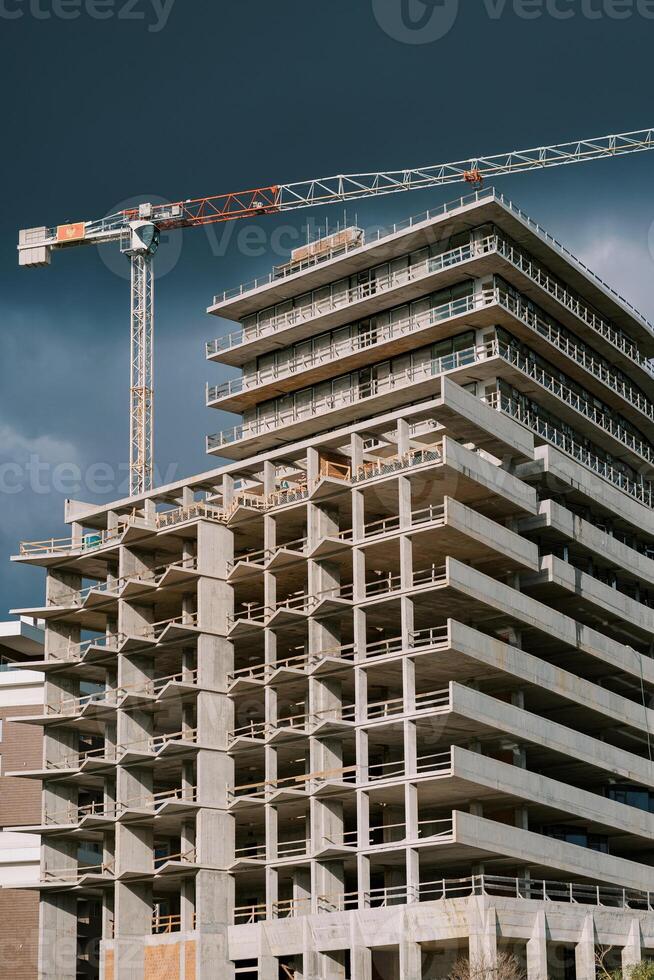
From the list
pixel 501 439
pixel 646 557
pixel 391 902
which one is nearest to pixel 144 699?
pixel 391 902

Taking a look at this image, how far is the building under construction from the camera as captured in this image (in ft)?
258

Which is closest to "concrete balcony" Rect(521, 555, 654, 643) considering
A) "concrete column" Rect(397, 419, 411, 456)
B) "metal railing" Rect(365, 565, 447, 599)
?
"metal railing" Rect(365, 565, 447, 599)

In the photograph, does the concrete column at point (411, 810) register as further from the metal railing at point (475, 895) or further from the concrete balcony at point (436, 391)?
the concrete balcony at point (436, 391)

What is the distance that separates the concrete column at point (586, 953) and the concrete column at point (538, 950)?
3366 mm

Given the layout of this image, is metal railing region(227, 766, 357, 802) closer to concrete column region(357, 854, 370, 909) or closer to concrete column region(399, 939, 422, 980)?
concrete column region(357, 854, 370, 909)

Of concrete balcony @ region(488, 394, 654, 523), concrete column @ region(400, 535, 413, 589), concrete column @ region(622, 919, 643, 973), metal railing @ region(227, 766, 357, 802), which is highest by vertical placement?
concrete balcony @ region(488, 394, 654, 523)

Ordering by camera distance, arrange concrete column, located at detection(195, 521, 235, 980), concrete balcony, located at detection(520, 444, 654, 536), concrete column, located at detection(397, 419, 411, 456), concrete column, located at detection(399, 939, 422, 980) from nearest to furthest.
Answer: concrete column, located at detection(399, 939, 422, 980), concrete column, located at detection(195, 521, 235, 980), concrete column, located at detection(397, 419, 411, 456), concrete balcony, located at detection(520, 444, 654, 536)

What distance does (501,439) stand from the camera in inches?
3410

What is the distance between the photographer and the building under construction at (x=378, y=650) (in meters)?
78.6

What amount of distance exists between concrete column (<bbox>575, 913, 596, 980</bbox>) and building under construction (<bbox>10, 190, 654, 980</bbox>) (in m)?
0.18

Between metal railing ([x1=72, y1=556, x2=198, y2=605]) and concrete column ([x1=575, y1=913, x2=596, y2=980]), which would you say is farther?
metal railing ([x1=72, y1=556, x2=198, y2=605])

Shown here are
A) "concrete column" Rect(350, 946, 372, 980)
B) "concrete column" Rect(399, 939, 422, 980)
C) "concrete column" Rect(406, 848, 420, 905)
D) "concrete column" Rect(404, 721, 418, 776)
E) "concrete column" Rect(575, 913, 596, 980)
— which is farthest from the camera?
"concrete column" Rect(575, 913, 596, 980)

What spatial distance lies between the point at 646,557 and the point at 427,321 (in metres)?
20.4

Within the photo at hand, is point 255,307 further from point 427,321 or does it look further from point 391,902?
point 391,902
